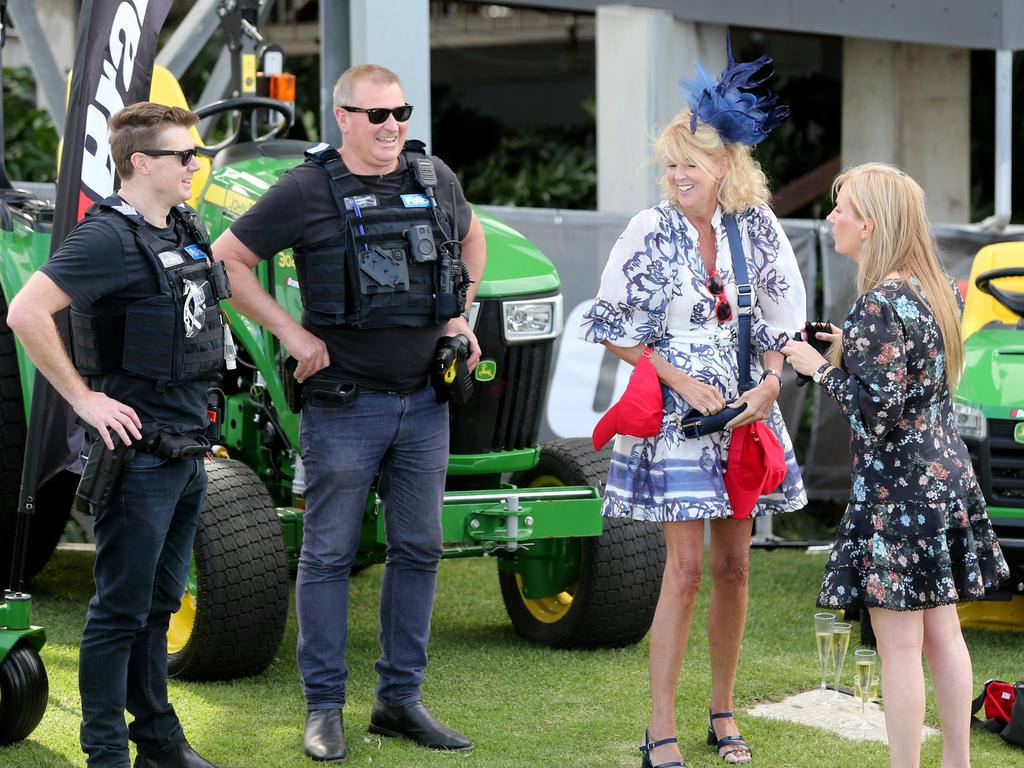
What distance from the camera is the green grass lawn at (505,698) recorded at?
437 centimetres

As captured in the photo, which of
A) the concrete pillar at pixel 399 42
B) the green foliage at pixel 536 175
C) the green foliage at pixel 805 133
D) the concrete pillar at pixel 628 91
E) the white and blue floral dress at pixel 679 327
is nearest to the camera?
the white and blue floral dress at pixel 679 327

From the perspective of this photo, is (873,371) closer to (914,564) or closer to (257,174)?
(914,564)

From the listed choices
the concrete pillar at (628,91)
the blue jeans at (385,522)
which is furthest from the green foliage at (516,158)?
the blue jeans at (385,522)

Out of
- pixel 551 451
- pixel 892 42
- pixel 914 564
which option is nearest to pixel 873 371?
pixel 914 564

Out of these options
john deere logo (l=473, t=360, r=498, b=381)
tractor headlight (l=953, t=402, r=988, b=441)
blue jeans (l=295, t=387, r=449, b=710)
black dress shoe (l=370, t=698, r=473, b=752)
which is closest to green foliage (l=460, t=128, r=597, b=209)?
tractor headlight (l=953, t=402, r=988, b=441)

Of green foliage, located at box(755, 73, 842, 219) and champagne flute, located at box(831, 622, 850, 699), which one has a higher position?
green foliage, located at box(755, 73, 842, 219)

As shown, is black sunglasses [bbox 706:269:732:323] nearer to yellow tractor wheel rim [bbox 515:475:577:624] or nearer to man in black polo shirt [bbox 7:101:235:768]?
man in black polo shirt [bbox 7:101:235:768]

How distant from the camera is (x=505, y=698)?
4988mm

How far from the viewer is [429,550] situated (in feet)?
14.7

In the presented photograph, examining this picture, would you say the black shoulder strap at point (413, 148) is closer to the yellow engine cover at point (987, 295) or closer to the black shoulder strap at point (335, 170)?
the black shoulder strap at point (335, 170)

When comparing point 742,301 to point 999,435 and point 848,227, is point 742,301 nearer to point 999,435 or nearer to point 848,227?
point 848,227

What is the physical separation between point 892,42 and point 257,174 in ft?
25.3

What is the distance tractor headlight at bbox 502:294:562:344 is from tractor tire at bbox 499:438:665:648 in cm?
56

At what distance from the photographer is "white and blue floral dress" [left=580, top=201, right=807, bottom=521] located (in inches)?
162
